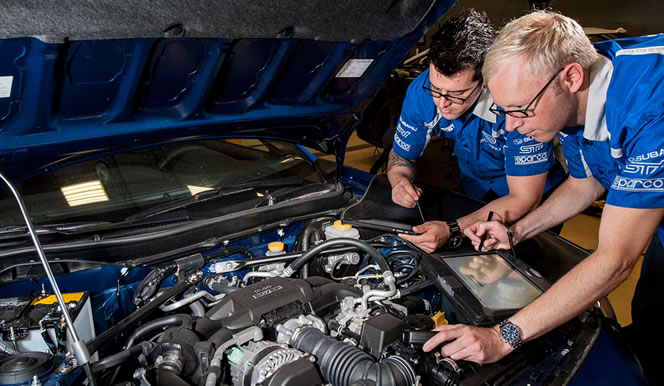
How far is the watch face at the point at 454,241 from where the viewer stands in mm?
1737

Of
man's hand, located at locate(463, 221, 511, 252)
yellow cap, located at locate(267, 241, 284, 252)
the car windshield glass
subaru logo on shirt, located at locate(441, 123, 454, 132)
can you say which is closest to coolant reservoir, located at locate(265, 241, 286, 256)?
yellow cap, located at locate(267, 241, 284, 252)

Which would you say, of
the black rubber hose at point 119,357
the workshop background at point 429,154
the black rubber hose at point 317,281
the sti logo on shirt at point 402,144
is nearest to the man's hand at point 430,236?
the black rubber hose at point 317,281

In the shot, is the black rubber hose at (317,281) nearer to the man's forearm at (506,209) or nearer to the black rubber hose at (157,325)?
the black rubber hose at (157,325)

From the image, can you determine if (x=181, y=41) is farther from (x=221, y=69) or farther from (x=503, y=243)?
(x=503, y=243)

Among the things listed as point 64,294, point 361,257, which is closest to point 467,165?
point 361,257

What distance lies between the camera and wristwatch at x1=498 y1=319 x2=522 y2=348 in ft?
4.16

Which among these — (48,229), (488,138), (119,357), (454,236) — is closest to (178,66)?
(48,229)

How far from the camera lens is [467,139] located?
234cm

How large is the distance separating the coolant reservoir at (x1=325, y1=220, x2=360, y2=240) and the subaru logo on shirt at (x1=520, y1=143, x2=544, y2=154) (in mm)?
768

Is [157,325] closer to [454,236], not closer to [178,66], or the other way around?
[178,66]

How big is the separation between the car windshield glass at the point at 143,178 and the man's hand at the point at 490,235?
0.66 metres

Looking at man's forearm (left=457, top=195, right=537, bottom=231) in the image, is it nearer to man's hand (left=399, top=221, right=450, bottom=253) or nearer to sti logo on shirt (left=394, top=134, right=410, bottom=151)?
man's hand (left=399, top=221, right=450, bottom=253)

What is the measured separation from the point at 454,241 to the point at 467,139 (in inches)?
30.0

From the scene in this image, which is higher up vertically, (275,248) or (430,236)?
(275,248)
